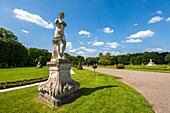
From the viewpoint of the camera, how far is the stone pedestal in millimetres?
5645

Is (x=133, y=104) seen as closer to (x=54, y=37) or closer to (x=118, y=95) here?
(x=118, y=95)

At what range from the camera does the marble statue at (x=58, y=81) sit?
569 cm

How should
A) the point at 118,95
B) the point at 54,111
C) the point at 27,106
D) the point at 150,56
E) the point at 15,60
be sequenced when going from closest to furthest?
the point at 54,111 → the point at 27,106 → the point at 118,95 → the point at 15,60 → the point at 150,56

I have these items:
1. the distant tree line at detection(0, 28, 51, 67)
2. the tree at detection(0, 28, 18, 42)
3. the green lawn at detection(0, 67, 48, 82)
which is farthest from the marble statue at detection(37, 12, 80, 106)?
the tree at detection(0, 28, 18, 42)

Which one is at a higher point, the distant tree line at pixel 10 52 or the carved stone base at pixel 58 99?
the distant tree line at pixel 10 52

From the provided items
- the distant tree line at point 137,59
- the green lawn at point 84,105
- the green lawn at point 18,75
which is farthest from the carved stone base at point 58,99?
the distant tree line at point 137,59

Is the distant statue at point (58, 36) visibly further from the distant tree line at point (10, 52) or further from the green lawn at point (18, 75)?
the distant tree line at point (10, 52)

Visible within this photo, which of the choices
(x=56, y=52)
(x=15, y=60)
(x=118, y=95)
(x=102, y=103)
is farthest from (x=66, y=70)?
(x=15, y=60)

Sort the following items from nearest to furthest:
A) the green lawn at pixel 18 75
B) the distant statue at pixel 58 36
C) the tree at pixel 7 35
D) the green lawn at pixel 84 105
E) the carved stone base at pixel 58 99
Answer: the green lawn at pixel 84 105, the carved stone base at pixel 58 99, the distant statue at pixel 58 36, the green lawn at pixel 18 75, the tree at pixel 7 35

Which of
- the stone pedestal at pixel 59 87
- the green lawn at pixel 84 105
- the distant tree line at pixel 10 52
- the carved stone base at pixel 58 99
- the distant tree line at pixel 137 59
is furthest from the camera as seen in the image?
the distant tree line at pixel 137 59

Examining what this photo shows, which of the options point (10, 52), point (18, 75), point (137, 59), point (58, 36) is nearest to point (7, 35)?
point (10, 52)

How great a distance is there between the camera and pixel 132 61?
254 feet

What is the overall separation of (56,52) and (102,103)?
3082 mm

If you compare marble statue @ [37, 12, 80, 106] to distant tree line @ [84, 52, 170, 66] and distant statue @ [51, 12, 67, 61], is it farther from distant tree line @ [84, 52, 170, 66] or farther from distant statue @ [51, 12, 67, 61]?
distant tree line @ [84, 52, 170, 66]
